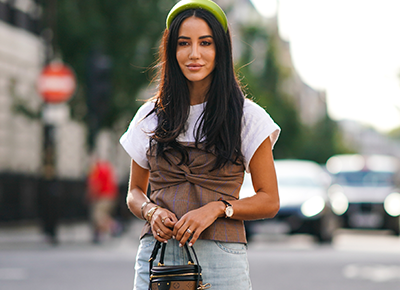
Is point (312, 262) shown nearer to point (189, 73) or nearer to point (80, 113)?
point (189, 73)

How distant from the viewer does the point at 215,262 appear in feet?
8.64

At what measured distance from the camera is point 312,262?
1057 cm

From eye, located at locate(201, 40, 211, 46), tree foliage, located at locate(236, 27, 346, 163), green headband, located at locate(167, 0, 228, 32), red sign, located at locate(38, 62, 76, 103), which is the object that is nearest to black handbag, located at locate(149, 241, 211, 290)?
eye, located at locate(201, 40, 211, 46)

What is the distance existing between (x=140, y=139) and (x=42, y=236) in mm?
13355

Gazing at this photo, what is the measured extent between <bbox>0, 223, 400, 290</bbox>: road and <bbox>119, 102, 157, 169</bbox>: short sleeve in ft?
17.6

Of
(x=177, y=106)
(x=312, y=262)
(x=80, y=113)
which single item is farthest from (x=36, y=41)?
(x=177, y=106)

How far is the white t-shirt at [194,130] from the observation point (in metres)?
2.70

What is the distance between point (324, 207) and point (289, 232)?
985 millimetres

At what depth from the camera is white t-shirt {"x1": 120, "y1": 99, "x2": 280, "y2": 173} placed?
106 inches

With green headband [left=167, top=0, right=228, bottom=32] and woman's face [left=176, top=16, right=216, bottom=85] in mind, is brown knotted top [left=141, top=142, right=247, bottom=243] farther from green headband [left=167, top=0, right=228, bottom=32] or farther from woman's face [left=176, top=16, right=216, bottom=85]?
green headband [left=167, top=0, right=228, bottom=32]

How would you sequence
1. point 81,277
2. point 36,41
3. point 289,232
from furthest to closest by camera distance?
point 36,41 < point 289,232 < point 81,277

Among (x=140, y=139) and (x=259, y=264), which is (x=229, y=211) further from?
(x=259, y=264)

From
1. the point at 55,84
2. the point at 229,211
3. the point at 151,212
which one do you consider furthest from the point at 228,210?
the point at 55,84

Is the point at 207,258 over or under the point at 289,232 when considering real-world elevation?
under
